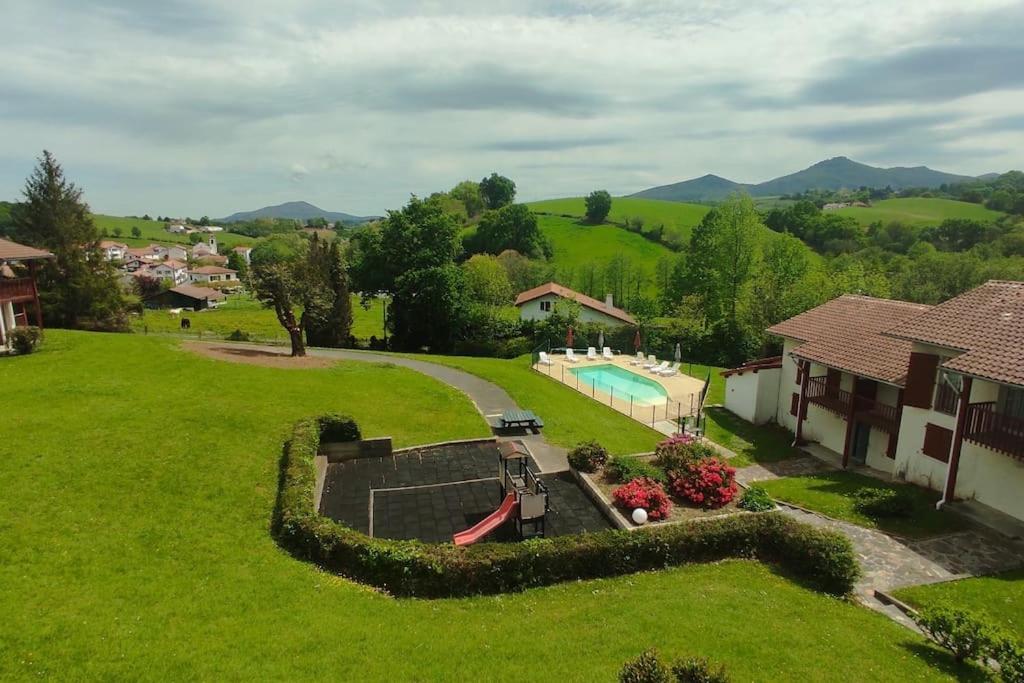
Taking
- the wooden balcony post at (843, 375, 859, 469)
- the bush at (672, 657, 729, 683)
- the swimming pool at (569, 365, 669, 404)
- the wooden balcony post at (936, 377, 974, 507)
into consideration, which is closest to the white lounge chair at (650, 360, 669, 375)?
the swimming pool at (569, 365, 669, 404)

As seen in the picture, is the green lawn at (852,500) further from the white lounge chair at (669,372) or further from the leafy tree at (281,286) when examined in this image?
the leafy tree at (281,286)

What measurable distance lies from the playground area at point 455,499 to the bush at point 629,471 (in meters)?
1.13

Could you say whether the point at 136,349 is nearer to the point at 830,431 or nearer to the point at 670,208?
the point at 830,431

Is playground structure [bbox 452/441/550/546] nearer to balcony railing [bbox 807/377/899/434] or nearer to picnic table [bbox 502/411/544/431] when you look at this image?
picnic table [bbox 502/411/544/431]

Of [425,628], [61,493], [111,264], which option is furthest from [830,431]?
[111,264]

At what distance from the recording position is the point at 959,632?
930cm

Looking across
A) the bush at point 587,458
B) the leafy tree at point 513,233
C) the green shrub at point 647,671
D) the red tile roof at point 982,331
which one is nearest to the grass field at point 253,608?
the green shrub at point 647,671

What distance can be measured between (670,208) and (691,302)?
273 ft

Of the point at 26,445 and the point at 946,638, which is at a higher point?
the point at 26,445

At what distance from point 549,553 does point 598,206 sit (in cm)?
11079

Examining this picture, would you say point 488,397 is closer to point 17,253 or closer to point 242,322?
point 17,253

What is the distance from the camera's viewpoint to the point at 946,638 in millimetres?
9609

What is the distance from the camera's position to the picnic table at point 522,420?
74.4 feet

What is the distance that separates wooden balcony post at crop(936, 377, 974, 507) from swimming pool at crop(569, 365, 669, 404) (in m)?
16.4
